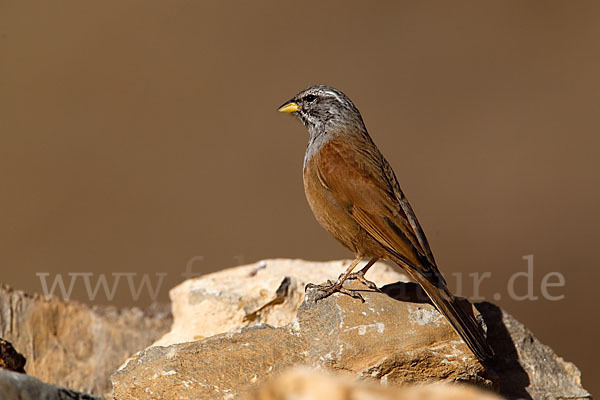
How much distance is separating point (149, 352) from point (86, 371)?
164cm

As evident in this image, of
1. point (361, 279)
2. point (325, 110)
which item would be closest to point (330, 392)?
point (361, 279)

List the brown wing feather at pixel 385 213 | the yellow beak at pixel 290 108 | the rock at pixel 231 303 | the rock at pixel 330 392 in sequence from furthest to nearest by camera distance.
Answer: the yellow beak at pixel 290 108 → the rock at pixel 231 303 → the brown wing feather at pixel 385 213 → the rock at pixel 330 392

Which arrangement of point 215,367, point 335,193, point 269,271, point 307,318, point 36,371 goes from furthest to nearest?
point 269,271, point 36,371, point 335,193, point 307,318, point 215,367

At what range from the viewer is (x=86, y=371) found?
5.22 metres

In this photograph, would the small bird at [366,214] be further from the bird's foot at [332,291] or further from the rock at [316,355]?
the rock at [316,355]

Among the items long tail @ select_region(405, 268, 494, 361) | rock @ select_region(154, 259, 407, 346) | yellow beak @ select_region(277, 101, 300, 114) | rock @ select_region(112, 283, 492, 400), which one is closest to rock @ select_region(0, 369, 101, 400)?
rock @ select_region(112, 283, 492, 400)

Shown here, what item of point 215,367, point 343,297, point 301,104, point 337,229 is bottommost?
point 215,367

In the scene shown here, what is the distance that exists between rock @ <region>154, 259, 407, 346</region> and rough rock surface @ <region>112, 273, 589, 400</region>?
2.18 ft

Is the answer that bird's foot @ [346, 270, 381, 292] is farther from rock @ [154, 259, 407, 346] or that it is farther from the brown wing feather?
rock @ [154, 259, 407, 346]

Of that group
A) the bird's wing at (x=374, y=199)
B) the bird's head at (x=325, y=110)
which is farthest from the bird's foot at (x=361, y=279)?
the bird's head at (x=325, y=110)

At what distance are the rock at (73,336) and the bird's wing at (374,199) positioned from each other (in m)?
2.07

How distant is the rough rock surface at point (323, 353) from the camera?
364cm

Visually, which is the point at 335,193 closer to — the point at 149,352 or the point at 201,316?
the point at 201,316

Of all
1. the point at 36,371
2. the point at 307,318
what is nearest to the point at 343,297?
the point at 307,318
